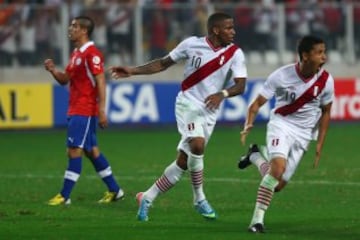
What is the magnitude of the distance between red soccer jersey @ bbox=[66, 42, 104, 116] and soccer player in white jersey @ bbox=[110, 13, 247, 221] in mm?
1659

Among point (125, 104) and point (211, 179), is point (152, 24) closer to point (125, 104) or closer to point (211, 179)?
point (125, 104)

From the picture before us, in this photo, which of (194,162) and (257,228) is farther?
(194,162)

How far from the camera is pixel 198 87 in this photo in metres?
13.7

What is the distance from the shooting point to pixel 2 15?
30031mm


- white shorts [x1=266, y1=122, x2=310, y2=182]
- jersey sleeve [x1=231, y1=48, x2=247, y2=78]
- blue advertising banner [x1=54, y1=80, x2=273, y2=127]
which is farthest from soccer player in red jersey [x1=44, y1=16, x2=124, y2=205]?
blue advertising banner [x1=54, y1=80, x2=273, y2=127]

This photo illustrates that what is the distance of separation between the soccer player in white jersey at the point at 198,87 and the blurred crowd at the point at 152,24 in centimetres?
1675

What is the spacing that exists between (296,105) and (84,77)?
138 inches

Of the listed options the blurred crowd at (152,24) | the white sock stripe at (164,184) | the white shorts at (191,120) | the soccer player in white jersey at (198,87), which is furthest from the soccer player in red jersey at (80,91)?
the blurred crowd at (152,24)

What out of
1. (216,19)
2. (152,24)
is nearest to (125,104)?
(152,24)

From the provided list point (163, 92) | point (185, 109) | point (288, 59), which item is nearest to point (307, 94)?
point (185, 109)

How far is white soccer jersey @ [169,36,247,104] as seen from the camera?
13680mm

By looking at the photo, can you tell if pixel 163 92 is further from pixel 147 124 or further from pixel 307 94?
pixel 307 94

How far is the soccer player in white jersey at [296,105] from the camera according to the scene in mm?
12625

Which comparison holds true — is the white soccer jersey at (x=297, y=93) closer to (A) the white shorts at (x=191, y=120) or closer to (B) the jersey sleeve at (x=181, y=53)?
(A) the white shorts at (x=191, y=120)
